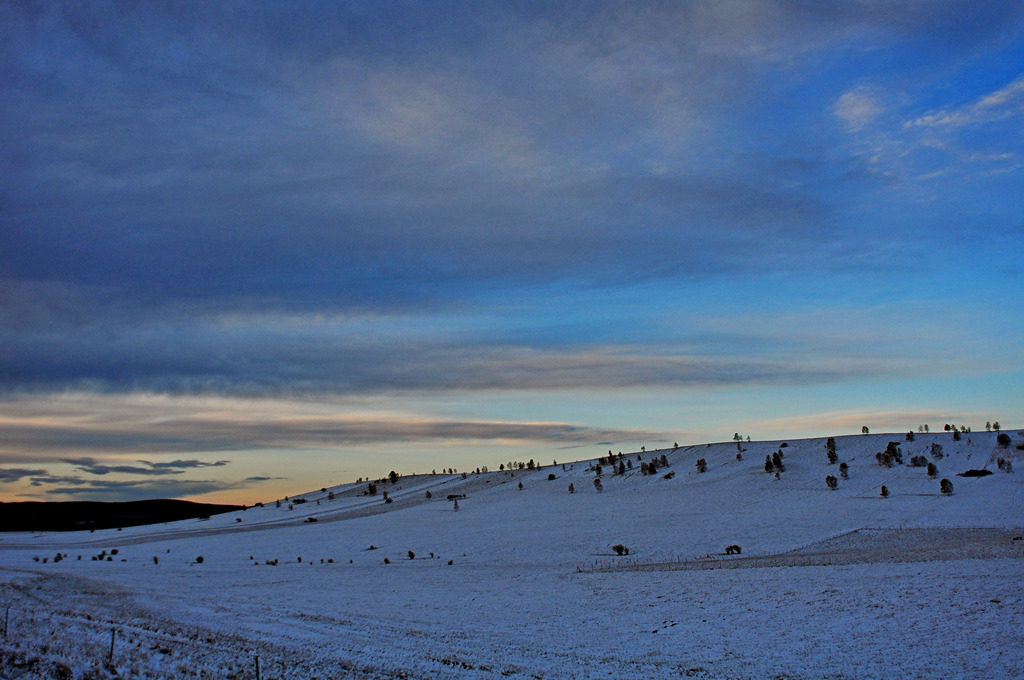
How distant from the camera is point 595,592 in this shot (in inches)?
1401

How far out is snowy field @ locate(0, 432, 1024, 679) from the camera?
69.2 ft

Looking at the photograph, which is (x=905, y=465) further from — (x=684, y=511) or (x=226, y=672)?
(x=226, y=672)

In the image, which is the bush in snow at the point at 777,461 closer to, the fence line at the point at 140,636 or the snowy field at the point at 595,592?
the snowy field at the point at 595,592

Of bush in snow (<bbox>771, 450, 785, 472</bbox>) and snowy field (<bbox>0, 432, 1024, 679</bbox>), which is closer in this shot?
snowy field (<bbox>0, 432, 1024, 679</bbox>)

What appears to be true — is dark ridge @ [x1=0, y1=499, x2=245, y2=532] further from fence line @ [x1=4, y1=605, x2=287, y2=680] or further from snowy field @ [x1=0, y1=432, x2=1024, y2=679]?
fence line @ [x1=4, y1=605, x2=287, y2=680]

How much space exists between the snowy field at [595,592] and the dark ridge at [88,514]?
58.0 meters

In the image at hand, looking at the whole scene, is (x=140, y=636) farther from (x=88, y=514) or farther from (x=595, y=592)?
(x=88, y=514)

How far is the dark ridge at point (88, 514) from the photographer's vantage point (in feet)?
443

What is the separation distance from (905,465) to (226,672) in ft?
267

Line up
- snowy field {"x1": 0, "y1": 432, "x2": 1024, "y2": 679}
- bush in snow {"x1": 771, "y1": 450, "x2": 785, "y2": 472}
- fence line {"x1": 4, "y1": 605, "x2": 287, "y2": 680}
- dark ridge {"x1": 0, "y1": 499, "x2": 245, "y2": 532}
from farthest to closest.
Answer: dark ridge {"x1": 0, "y1": 499, "x2": 245, "y2": 532}, bush in snow {"x1": 771, "y1": 450, "x2": 785, "y2": 472}, fence line {"x1": 4, "y1": 605, "x2": 287, "y2": 680}, snowy field {"x1": 0, "y1": 432, "x2": 1024, "y2": 679}

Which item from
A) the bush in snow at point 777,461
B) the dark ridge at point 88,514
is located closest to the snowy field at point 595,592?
the bush in snow at point 777,461

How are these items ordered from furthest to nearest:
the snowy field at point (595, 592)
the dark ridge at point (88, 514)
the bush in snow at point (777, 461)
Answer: the dark ridge at point (88, 514)
the bush in snow at point (777, 461)
the snowy field at point (595, 592)

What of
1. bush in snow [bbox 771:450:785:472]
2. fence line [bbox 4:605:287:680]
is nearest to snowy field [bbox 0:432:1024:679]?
fence line [bbox 4:605:287:680]

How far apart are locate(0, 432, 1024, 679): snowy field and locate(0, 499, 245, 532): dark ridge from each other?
58.0m
